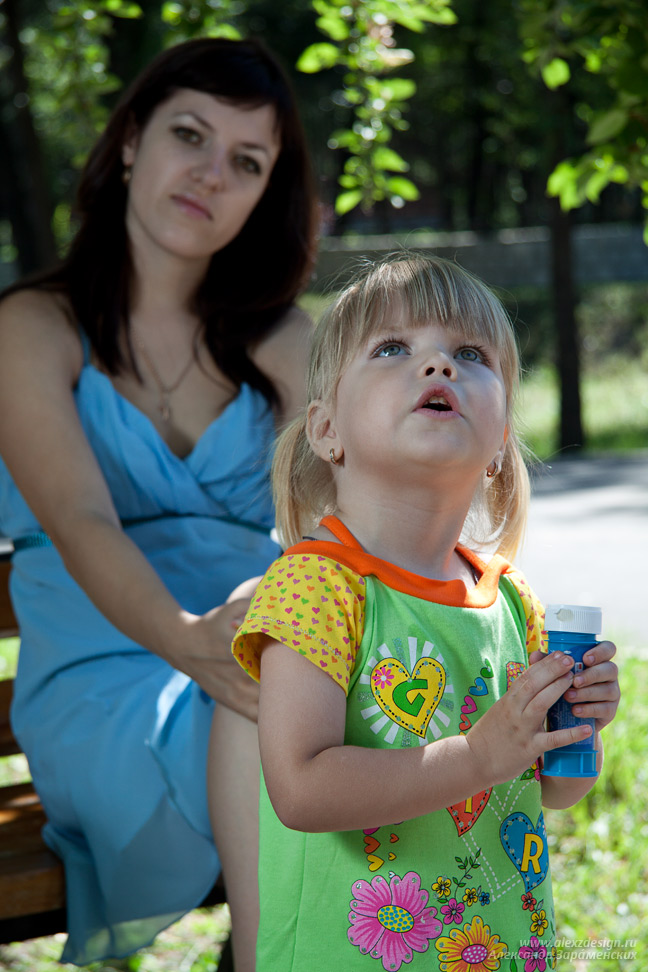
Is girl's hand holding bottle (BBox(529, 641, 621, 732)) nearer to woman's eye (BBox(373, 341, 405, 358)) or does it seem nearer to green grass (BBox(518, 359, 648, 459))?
woman's eye (BBox(373, 341, 405, 358))

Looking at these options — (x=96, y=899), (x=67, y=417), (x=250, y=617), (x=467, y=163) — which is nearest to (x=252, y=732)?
(x=250, y=617)

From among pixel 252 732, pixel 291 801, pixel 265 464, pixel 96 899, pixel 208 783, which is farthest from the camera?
pixel 265 464

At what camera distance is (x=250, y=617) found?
1.33 m

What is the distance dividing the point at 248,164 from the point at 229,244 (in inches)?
9.1

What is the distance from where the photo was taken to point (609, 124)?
89.7 inches

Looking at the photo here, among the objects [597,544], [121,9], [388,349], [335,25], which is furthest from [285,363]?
[597,544]

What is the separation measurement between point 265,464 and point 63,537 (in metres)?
0.53

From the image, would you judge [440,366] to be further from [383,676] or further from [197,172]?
[197,172]

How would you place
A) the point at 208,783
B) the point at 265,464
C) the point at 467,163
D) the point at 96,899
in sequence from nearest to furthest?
the point at 208,783 → the point at 96,899 → the point at 265,464 → the point at 467,163

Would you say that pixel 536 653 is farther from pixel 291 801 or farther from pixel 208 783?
pixel 208 783

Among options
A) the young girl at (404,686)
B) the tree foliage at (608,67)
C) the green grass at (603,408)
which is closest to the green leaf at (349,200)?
the tree foliage at (608,67)

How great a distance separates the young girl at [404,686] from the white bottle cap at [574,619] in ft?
0.11

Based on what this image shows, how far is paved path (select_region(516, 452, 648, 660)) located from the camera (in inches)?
213

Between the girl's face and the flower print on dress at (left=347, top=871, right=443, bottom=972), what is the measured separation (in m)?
0.50
